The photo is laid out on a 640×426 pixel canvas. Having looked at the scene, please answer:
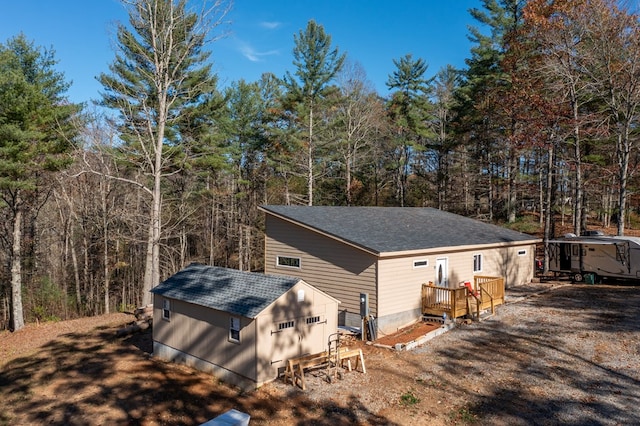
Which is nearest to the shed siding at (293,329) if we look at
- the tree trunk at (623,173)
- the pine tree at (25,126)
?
the pine tree at (25,126)

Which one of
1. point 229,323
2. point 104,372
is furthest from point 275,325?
point 104,372

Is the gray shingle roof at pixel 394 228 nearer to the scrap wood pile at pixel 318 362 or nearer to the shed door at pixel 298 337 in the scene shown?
the shed door at pixel 298 337

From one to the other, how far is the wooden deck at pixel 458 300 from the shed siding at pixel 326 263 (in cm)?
249

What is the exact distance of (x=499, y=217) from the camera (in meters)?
34.7

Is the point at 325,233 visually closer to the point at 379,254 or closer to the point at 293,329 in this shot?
the point at 379,254

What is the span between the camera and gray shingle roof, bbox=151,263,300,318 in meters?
9.83

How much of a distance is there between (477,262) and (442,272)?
2.93m

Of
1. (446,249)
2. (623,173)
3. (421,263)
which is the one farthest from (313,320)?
(623,173)

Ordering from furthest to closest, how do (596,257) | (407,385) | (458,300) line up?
(596,257) → (458,300) → (407,385)

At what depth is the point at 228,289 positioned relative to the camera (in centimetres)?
1101

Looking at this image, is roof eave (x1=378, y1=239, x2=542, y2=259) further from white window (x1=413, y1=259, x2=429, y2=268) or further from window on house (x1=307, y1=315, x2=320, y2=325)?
window on house (x1=307, y1=315, x2=320, y2=325)

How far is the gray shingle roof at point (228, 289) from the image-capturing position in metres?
9.83

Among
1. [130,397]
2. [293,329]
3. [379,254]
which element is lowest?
[130,397]

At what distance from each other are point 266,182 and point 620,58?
2376cm
